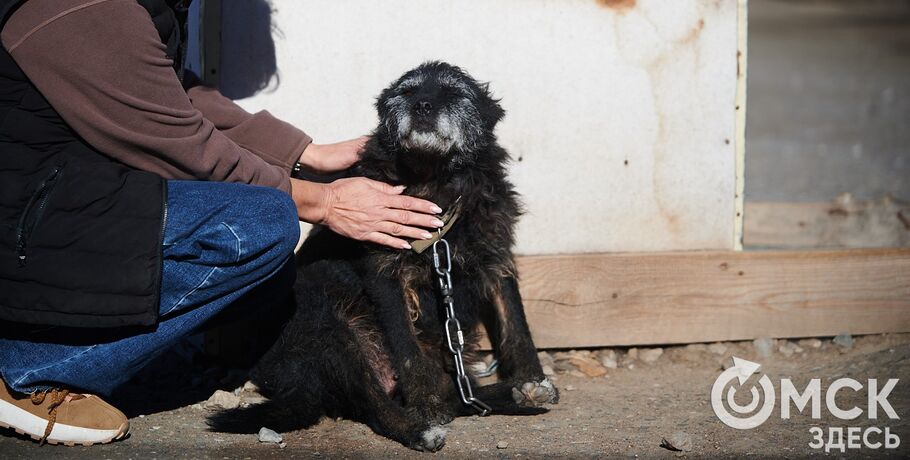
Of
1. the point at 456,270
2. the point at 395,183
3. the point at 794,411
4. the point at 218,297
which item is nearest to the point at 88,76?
the point at 218,297

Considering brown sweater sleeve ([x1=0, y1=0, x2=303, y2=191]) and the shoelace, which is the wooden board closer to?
brown sweater sleeve ([x1=0, y1=0, x2=303, y2=191])

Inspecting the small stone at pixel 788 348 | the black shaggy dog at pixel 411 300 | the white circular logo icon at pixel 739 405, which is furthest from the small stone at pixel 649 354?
the black shaggy dog at pixel 411 300

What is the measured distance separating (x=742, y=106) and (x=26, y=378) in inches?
130

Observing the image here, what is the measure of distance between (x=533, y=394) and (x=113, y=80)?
1960 millimetres

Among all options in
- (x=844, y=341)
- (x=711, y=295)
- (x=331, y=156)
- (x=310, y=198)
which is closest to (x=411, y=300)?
(x=310, y=198)

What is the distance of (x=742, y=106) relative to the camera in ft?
14.7

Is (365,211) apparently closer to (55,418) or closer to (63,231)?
(63,231)

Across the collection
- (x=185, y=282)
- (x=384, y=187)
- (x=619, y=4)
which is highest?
(x=619, y=4)

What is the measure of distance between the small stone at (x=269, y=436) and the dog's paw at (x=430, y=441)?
1.55ft

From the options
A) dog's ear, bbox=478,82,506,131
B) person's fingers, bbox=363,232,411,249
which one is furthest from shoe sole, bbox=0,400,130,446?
dog's ear, bbox=478,82,506,131

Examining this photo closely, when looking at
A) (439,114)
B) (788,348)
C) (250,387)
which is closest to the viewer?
(439,114)

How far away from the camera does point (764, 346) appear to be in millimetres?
4398

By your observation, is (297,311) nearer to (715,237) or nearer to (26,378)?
(26,378)

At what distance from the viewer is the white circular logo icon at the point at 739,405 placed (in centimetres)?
345
